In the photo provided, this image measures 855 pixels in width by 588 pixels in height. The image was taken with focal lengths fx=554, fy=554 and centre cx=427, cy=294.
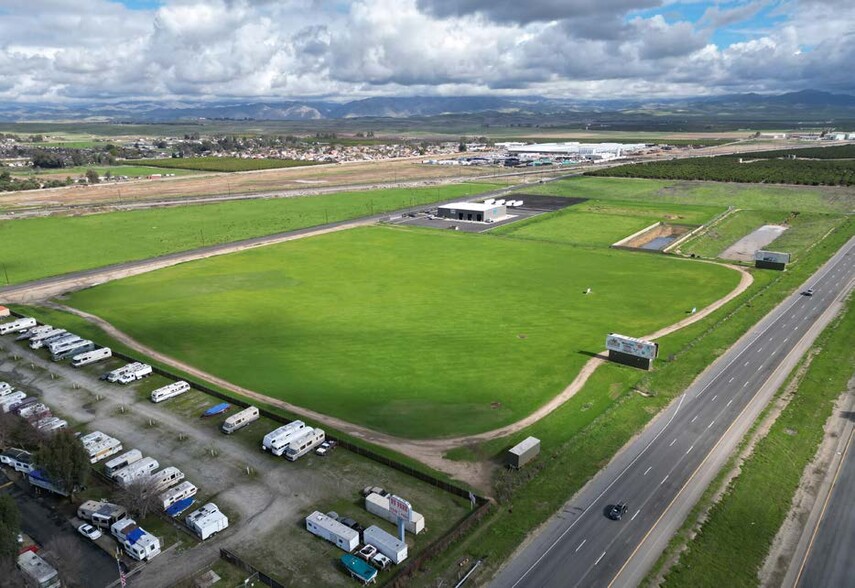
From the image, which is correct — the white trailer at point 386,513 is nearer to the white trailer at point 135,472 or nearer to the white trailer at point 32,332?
the white trailer at point 135,472

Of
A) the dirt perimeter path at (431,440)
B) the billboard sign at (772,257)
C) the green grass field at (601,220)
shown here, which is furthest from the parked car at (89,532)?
the billboard sign at (772,257)

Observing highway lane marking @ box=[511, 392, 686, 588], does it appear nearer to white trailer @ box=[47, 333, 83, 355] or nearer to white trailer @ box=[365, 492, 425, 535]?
white trailer @ box=[365, 492, 425, 535]

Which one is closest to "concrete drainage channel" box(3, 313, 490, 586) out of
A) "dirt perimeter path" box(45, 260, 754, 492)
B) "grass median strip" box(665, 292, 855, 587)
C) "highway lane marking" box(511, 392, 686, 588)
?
"dirt perimeter path" box(45, 260, 754, 492)

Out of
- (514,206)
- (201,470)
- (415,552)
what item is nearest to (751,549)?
(415,552)

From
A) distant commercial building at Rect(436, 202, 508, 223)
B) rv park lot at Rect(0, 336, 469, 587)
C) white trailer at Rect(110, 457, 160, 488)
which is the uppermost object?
distant commercial building at Rect(436, 202, 508, 223)

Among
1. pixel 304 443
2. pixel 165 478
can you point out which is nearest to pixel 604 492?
pixel 304 443

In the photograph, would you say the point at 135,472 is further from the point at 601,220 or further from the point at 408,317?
the point at 601,220
